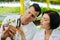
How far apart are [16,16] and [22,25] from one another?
142 millimetres

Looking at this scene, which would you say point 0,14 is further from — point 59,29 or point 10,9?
point 59,29

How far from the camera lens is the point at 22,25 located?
81.9 inches

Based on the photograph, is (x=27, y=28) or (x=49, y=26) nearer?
(x=49, y=26)

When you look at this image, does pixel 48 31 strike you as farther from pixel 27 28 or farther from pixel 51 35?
pixel 27 28

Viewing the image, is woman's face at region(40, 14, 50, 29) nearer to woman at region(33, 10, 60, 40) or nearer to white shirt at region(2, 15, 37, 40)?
woman at region(33, 10, 60, 40)

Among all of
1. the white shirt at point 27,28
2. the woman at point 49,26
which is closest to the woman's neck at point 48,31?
the woman at point 49,26

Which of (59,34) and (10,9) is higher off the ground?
(10,9)

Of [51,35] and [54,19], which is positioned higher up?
[54,19]

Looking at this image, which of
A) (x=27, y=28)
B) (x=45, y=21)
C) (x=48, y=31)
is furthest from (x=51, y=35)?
(x=27, y=28)

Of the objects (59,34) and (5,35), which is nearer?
(59,34)

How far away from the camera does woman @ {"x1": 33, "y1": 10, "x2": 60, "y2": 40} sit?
1917 millimetres

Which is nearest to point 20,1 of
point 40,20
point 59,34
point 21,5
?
point 21,5

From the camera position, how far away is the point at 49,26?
1955mm

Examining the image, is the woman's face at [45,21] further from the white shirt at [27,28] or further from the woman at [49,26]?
the white shirt at [27,28]
